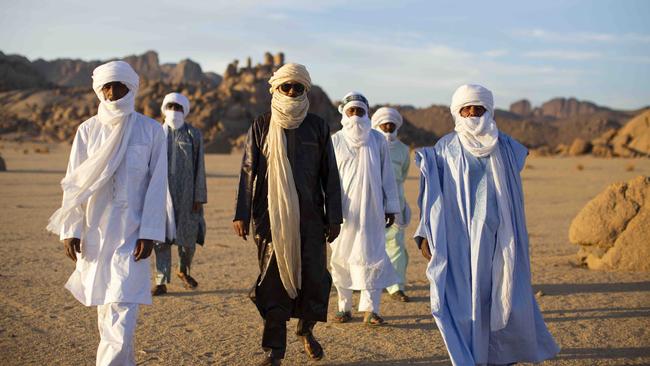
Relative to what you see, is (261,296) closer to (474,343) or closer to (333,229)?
(333,229)

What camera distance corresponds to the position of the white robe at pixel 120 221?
15.7 feet

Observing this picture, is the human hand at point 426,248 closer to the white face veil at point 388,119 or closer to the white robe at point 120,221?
the white robe at point 120,221

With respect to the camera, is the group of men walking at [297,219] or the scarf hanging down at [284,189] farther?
the scarf hanging down at [284,189]

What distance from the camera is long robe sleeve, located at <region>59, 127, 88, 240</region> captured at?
4.84 meters

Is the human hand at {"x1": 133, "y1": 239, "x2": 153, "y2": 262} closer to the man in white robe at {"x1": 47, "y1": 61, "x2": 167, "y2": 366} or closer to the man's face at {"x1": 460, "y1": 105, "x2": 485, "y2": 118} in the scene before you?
the man in white robe at {"x1": 47, "y1": 61, "x2": 167, "y2": 366}

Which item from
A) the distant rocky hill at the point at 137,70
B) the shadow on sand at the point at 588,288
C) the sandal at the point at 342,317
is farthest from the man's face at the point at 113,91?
the distant rocky hill at the point at 137,70

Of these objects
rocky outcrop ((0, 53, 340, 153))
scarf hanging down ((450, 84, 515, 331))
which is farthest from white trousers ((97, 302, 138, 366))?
rocky outcrop ((0, 53, 340, 153))

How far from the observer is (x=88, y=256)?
4.88 meters

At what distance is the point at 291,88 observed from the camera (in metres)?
5.51

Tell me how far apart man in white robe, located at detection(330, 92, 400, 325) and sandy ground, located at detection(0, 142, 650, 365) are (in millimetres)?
320

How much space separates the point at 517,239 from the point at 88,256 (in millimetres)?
2626

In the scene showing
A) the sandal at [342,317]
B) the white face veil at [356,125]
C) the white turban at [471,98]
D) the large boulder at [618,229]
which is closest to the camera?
the white turban at [471,98]

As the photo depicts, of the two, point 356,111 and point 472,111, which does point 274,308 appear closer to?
point 472,111

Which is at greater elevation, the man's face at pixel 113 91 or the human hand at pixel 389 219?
the man's face at pixel 113 91
